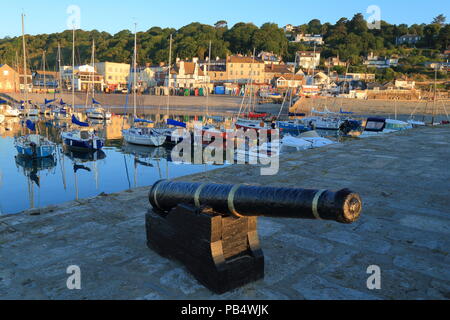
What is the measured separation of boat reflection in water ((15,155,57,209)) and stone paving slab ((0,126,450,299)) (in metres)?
13.7

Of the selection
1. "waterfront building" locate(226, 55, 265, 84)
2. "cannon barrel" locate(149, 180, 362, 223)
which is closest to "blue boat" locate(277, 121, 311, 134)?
"cannon barrel" locate(149, 180, 362, 223)

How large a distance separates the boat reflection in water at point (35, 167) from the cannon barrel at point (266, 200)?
16.5 metres

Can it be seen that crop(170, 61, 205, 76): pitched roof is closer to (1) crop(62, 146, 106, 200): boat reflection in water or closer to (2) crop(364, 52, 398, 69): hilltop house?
(2) crop(364, 52, 398, 69): hilltop house

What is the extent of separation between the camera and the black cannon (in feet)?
13.1

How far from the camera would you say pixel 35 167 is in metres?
22.9

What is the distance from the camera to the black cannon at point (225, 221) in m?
4.01

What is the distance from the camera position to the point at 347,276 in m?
4.86

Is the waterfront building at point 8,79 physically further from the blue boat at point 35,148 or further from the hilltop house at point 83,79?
the blue boat at point 35,148

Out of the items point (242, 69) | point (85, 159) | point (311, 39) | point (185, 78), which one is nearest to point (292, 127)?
point (85, 159)

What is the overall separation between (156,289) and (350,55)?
5692 inches

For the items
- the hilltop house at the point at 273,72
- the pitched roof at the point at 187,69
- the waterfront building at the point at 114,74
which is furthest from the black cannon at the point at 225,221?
the waterfront building at the point at 114,74

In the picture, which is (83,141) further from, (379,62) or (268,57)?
(379,62)

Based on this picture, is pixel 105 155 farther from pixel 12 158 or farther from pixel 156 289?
pixel 156 289

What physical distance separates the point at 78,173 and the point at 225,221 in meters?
19.6
